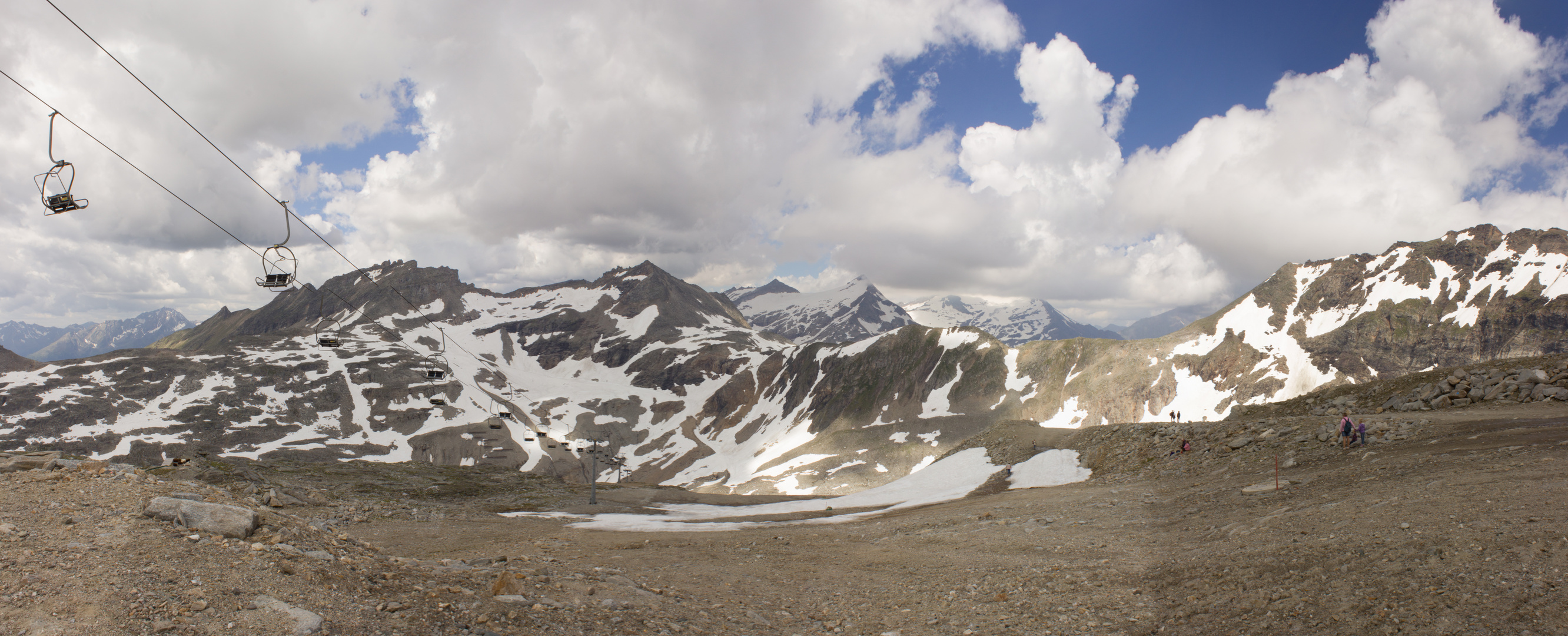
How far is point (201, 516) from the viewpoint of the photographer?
11.8m

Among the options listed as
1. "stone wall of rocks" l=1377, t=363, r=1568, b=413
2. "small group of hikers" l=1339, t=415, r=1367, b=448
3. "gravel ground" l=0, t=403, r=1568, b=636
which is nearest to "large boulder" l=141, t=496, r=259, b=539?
"gravel ground" l=0, t=403, r=1568, b=636

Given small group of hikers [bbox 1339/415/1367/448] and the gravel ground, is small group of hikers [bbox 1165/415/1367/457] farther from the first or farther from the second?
the gravel ground

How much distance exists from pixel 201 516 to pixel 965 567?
59.6ft

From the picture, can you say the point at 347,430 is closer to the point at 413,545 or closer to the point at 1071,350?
the point at 413,545

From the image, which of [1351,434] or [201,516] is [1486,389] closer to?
[1351,434]

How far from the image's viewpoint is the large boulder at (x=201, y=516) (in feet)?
38.4

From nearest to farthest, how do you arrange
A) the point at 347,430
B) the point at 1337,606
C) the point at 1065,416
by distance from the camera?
the point at 1337,606 < the point at 1065,416 < the point at 347,430

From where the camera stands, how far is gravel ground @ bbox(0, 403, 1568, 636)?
943 cm

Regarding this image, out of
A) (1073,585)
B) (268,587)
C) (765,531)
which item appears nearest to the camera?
(268,587)

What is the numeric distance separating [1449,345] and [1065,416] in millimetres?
137743

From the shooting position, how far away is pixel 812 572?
1912 centimetres

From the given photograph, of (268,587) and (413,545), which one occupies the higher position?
(268,587)

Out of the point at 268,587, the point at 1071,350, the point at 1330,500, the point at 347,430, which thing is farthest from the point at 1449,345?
the point at 347,430

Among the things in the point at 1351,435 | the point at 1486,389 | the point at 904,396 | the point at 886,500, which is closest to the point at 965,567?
the point at 1351,435
